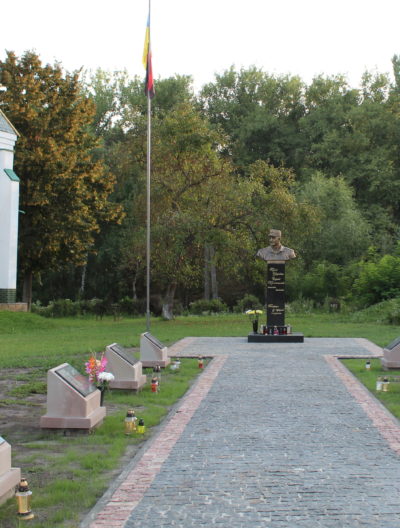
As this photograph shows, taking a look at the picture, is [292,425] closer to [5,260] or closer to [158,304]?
[5,260]

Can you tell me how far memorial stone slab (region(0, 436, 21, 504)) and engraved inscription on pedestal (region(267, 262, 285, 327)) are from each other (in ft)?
59.5

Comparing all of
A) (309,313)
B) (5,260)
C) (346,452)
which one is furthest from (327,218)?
(346,452)

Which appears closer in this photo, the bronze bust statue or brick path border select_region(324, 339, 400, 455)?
brick path border select_region(324, 339, 400, 455)

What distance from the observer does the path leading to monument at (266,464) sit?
5.98 meters

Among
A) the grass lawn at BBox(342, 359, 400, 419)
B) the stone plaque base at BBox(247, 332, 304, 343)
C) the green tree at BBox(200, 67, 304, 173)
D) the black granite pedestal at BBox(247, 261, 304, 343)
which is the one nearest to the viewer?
the grass lawn at BBox(342, 359, 400, 419)

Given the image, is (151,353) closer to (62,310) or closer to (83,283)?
(62,310)

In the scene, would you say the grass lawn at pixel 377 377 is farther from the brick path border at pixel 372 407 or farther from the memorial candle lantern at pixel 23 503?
the memorial candle lantern at pixel 23 503

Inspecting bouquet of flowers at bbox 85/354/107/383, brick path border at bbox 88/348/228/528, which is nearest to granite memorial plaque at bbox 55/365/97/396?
bouquet of flowers at bbox 85/354/107/383

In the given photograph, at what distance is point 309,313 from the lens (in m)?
36.2

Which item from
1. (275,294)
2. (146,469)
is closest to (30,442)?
(146,469)

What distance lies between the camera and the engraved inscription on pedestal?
2412 cm

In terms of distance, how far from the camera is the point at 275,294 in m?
24.1

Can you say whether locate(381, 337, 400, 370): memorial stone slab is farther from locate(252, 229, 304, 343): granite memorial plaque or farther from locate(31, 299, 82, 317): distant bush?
locate(31, 299, 82, 317): distant bush

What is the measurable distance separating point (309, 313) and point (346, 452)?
2824cm
